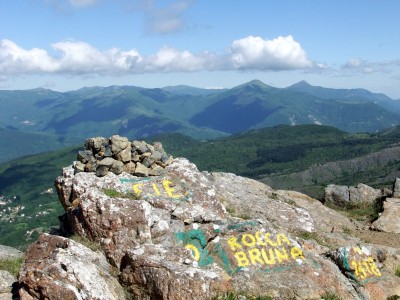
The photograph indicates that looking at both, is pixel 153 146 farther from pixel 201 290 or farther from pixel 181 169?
pixel 201 290

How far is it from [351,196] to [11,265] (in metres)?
31.5

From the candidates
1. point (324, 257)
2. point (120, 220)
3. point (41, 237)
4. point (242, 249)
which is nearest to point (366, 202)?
point (324, 257)

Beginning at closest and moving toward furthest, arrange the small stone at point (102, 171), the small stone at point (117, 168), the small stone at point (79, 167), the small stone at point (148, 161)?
the small stone at point (102, 171) < the small stone at point (117, 168) < the small stone at point (79, 167) < the small stone at point (148, 161)

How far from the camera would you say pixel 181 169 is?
25.9 metres

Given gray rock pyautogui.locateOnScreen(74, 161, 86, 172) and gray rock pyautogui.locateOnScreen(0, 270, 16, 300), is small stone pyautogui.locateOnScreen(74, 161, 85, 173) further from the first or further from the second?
gray rock pyautogui.locateOnScreen(0, 270, 16, 300)

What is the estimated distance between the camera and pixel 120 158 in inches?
982

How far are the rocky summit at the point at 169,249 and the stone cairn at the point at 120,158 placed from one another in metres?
0.06

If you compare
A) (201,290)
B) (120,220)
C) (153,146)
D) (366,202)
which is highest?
(153,146)

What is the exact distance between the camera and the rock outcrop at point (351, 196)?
130 feet

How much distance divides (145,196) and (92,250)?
5.02m

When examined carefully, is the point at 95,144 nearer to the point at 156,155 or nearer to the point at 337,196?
the point at 156,155

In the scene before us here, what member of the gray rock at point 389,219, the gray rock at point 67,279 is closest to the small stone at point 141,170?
the gray rock at point 67,279

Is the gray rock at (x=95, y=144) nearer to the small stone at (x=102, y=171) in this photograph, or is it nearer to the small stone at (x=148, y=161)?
the small stone at (x=102, y=171)

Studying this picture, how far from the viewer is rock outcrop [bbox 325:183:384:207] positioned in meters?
39.7
